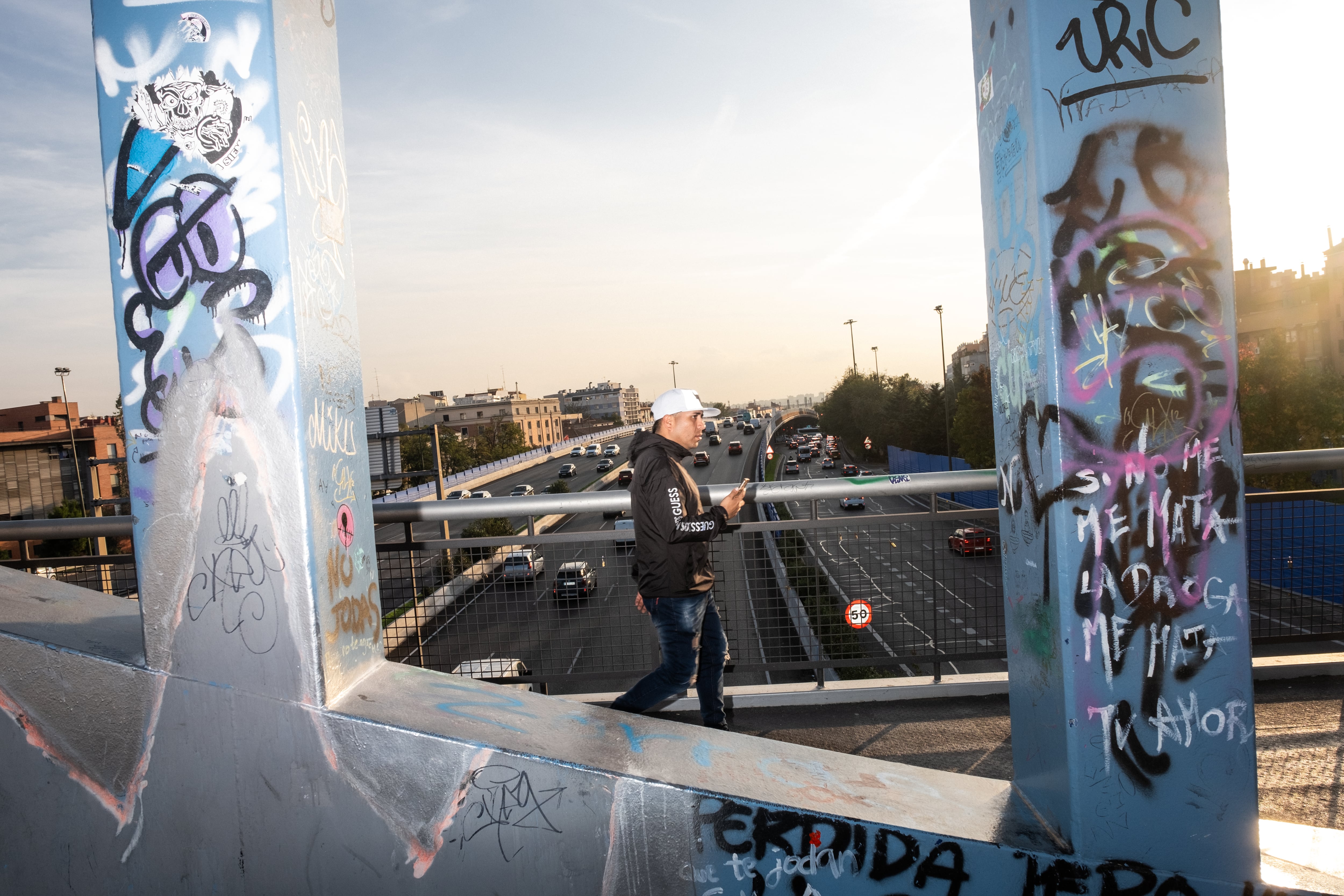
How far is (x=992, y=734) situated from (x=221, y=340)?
389 centimetres

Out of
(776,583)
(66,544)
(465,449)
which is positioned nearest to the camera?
(776,583)

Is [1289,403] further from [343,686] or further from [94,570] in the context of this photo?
[94,570]

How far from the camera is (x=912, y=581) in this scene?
183 inches

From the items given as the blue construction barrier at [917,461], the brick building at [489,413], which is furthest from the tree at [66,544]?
the brick building at [489,413]

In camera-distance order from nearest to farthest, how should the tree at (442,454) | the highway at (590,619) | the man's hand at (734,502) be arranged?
the man's hand at (734,502) → the highway at (590,619) → the tree at (442,454)

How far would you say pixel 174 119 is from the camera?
252 cm

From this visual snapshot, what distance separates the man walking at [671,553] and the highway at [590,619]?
832mm

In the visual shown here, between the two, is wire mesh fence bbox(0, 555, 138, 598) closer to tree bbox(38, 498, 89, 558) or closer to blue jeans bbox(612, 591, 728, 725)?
blue jeans bbox(612, 591, 728, 725)

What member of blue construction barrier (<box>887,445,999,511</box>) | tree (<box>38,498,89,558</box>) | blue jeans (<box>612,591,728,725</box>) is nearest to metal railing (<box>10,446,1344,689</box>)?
blue jeans (<box>612,591,728,725</box>)

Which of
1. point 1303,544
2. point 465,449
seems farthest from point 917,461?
point 465,449

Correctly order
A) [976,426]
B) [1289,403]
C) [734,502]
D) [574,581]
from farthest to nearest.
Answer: [976,426], [1289,403], [574,581], [734,502]

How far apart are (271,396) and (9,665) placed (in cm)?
129

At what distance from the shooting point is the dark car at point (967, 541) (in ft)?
14.1

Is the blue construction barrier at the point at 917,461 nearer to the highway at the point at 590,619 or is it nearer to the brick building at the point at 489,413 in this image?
the highway at the point at 590,619
